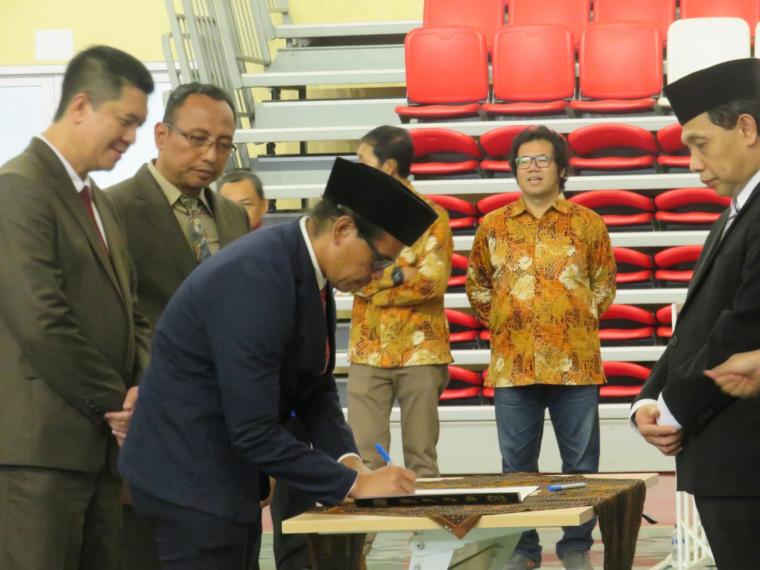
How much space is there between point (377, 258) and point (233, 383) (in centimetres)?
33

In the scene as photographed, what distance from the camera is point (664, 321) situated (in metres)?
6.74

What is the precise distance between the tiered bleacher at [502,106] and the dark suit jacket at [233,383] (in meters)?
4.08

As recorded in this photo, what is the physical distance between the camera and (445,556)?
2398mm

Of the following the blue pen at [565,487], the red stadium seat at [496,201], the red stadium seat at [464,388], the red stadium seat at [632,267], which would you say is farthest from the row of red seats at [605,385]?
the blue pen at [565,487]

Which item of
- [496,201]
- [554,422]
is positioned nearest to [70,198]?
[554,422]

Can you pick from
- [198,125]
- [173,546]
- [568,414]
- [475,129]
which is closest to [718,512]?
[173,546]

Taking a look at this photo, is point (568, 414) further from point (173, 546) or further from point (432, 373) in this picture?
point (173, 546)

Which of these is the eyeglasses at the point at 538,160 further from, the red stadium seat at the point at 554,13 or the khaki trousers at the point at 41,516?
the red stadium seat at the point at 554,13

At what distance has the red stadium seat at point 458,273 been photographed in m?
6.87

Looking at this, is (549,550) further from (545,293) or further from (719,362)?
(719,362)

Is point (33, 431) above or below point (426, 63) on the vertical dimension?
below

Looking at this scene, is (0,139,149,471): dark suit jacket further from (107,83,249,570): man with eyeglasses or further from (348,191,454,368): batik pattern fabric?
(348,191,454,368): batik pattern fabric

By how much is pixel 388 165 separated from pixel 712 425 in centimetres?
231

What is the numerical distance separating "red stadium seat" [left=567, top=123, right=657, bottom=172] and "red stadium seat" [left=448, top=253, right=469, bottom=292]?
79cm
